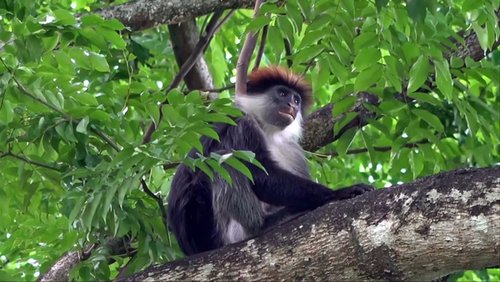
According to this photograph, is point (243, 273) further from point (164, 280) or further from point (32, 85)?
point (32, 85)

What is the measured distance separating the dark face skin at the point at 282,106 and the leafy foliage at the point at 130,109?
47cm

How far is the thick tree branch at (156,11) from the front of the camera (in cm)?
611

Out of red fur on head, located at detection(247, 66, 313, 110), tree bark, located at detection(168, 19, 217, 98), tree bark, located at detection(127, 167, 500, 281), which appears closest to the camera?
tree bark, located at detection(127, 167, 500, 281)

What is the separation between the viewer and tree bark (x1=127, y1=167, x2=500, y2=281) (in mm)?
3652

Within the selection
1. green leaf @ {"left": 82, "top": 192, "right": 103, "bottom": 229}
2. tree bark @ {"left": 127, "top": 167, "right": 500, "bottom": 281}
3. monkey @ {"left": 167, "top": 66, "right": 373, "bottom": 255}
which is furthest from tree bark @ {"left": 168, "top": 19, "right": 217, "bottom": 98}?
tree bark @ {"left": 127, "top": 167, "right": 500, "bottom": 281}

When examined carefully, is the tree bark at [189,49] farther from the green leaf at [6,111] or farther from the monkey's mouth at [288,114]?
the green leaf at [6,111]

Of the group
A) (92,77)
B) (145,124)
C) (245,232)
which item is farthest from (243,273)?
(145,124)

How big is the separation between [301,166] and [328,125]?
1.21 ft

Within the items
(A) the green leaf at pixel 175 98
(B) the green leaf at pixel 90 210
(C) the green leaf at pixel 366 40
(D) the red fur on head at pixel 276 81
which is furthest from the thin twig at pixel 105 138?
(D) the red fur on head at pixel 276 81

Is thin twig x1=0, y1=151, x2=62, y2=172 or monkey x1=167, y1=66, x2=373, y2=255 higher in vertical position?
thin twig x1=0, y1=151, x2=62, y2=172

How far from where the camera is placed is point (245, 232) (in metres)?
5.32

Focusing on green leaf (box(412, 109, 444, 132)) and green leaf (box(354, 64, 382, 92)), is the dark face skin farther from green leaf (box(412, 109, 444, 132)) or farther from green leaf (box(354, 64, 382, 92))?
green leaf (box(354, 64, 382, 92))

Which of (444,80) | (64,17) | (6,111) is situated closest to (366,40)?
(444,80)

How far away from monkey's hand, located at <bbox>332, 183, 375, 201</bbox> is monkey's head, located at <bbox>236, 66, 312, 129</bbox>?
1380 millimetres
